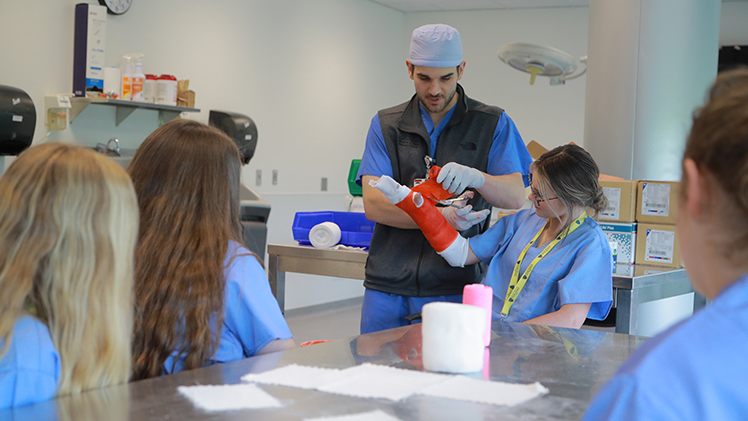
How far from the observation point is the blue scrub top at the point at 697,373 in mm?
522

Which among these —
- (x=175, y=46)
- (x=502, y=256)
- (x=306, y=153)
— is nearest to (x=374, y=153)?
(x=502, y=256)

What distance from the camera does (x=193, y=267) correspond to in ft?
3.99

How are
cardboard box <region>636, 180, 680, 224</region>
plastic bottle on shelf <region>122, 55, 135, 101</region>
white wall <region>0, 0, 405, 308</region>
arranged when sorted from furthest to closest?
plastic bottle on shelf <region>122, 55, 135, 101</region> → white wall <region>0, 0, 405, 308</region> → cardboard box <region>636, 180, 680, 224</region>

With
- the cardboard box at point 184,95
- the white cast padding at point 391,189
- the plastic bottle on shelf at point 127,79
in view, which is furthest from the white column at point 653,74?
the plastic bottle on shelf at point 127,79

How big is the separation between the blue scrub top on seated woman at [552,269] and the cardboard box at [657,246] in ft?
2.81

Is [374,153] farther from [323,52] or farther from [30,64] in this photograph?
[323,52]

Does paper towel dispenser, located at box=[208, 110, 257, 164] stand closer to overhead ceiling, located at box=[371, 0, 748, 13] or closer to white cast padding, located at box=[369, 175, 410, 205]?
overhead ceiling, located at box=[371, 0, 748, 13]

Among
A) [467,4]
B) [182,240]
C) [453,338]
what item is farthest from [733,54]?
[182,240]

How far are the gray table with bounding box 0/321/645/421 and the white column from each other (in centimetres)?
184

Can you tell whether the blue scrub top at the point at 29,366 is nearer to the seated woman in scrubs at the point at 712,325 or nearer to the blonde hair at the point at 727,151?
the seated woman in scrubs at the point at 712,325

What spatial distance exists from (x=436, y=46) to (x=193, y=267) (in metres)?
1.13

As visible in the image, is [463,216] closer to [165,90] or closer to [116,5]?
[165,90]

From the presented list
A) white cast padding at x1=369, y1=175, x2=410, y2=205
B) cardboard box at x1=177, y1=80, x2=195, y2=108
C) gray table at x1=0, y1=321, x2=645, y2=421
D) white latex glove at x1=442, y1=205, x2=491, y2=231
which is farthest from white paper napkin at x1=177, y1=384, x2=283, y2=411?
cardboard box at x1=177, y1=80, x2=195, y2=108

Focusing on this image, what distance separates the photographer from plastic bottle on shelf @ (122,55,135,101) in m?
3.71
